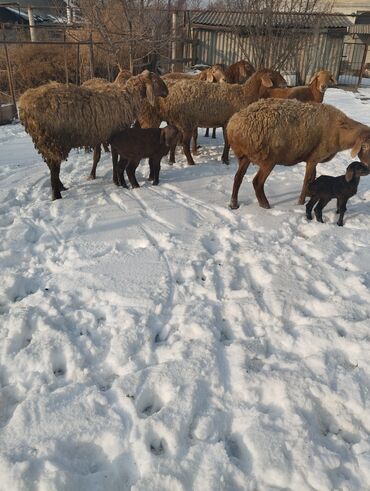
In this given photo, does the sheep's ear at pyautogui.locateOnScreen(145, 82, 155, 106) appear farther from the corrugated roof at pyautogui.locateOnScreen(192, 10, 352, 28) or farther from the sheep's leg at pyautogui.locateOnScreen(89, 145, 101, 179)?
the corrugated roof at pyautogui.locateOnScreen(192, 10, 352, 28)

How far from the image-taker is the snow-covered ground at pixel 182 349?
2.21 m

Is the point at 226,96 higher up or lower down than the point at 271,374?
higher up

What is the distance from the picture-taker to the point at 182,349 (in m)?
3.00

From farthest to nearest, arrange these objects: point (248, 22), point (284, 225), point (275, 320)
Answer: point (248, 22)
point (284, 225)
point (275, 320)

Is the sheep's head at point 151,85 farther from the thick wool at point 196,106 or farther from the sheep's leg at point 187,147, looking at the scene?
the sheep's leg at point 187,147

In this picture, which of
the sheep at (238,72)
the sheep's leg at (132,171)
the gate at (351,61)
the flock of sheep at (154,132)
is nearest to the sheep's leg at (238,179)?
the flock of sheep at (154,132)

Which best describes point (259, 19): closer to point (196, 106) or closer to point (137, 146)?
point (196, 106)

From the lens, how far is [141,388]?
8.75ft

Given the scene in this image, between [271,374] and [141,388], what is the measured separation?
94 cm

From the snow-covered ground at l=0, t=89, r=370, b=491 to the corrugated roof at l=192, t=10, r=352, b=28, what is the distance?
13066mm

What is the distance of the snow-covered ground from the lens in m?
2.21

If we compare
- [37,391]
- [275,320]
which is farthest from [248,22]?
[37,391]

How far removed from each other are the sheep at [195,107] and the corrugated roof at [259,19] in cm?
934

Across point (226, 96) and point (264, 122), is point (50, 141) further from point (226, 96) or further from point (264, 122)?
point (226, 96)
